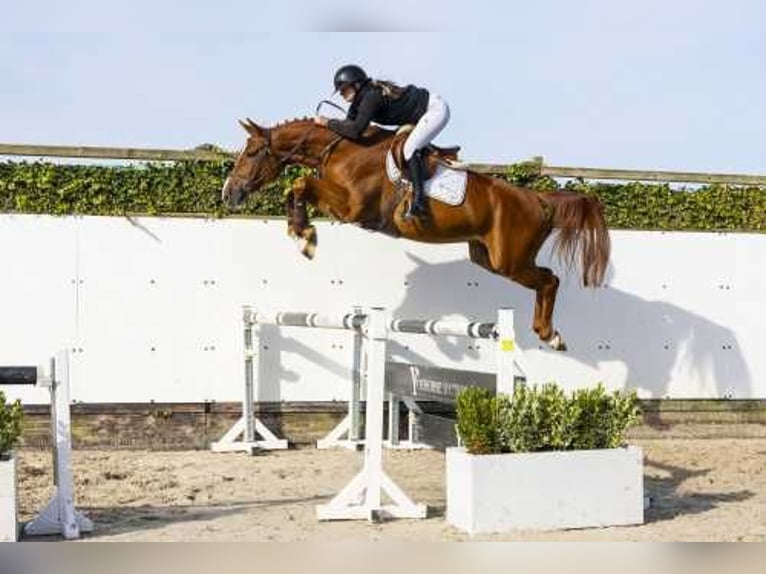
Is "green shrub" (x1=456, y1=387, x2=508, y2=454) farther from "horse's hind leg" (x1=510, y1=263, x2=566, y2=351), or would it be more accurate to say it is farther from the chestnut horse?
"horse's hind leg" (x1=510, y1=263, x2=566, y2=351)

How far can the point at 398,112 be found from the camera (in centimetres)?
762

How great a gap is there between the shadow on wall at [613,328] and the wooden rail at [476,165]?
0.88 meters

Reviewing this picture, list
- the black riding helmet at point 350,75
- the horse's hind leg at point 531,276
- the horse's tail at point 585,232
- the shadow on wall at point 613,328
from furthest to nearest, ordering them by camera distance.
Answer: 1. the shadow on wall at point 613,328
2. the horse's tail at point 585,232
3. the horse's hind leg at point 531,276
4. the black riding helmet at point 350,75

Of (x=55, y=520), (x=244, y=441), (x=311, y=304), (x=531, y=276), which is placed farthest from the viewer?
(x=311, y=304)

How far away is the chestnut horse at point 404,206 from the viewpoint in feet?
25.1

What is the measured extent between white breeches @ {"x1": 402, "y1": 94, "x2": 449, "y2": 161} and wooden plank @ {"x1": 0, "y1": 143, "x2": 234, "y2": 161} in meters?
1.97

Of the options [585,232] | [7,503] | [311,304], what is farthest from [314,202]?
[7,503]

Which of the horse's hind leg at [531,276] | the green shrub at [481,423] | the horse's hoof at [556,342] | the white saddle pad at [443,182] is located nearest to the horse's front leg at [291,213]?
the white saddle pad at [443,182]

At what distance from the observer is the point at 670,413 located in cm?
962

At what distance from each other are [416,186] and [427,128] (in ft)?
1.30

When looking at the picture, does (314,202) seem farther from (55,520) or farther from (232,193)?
(55,520)

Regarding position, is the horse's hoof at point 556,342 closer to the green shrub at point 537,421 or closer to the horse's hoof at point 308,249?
the horse's hoof at point 308,249

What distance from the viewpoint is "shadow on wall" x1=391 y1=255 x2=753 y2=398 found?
9.23 metres

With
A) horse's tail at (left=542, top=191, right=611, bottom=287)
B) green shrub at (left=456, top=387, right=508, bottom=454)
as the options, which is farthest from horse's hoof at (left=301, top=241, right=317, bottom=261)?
green shrub at (left=456, top=387, right=508, bottom=454)
